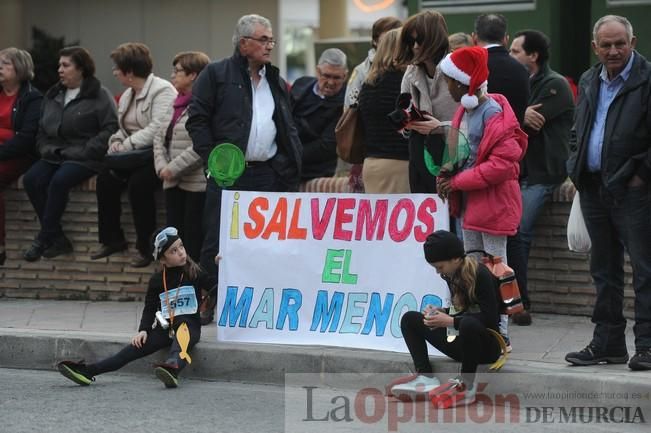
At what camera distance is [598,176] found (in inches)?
283

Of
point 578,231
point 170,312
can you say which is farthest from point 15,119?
point 578,231

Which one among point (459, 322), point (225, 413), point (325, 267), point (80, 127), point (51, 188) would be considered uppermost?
point (80, 127)

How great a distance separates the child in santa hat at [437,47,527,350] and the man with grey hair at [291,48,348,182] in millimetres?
2250

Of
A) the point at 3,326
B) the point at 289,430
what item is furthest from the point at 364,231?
the point at 3,326

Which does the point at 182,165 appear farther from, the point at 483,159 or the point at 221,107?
the point at 483,159

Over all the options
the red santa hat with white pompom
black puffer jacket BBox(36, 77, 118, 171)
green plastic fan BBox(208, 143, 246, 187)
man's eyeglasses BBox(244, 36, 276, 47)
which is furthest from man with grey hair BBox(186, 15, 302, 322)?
the red santa hat with white pompom

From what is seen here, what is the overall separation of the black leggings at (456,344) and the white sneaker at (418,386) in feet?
0.22

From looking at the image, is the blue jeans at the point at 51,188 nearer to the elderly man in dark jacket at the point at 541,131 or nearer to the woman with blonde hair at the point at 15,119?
the woman with blonde hair at the point at 15,119

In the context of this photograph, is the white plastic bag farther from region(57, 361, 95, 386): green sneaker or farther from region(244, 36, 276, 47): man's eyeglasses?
region(57, 361, 95, 386): green sneaker

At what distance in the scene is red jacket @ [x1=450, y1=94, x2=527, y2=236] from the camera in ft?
23.8

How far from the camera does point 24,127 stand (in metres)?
10.3

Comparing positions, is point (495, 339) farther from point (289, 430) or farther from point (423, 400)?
point (289, 430)

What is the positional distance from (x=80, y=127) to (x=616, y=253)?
458cm

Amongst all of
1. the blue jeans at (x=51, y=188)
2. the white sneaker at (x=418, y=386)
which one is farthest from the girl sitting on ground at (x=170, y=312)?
the blue jeans at (x=51, y=188)
